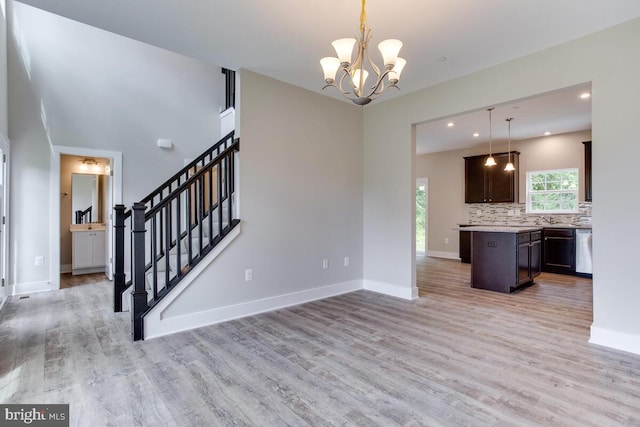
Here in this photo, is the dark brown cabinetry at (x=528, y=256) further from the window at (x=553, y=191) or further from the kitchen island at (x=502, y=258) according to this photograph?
the window at (x=553, y=191)

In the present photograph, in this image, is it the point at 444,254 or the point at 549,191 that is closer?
the point at 549,191

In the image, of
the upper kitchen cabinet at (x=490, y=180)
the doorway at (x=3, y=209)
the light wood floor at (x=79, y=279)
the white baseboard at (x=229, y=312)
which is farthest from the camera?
the upper kitchen cabinet at (x=490, y=180)

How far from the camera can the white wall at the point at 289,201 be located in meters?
3.43

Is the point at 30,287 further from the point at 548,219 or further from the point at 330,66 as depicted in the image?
the point at 548,219

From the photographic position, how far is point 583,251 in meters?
5.62

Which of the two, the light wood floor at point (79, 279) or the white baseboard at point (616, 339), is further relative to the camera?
the light wood floor at point (79, 279)

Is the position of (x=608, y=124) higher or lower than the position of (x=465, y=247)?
higher

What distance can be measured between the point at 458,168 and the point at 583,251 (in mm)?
3133

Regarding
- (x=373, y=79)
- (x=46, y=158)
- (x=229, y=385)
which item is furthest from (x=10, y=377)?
(x=373, y=79)

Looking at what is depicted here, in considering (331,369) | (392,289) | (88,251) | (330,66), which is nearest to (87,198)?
(88,251)

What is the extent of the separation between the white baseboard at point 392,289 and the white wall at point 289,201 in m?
0.18

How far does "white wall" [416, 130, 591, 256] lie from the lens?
6.27 metres

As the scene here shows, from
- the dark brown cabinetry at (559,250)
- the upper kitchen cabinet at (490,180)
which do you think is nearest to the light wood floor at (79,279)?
the upper kitchen cabinet at (490,180)

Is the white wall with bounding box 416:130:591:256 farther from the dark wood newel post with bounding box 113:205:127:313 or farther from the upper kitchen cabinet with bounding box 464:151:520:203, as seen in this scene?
the dark wood newel post with bounding box 113:205:127:313
